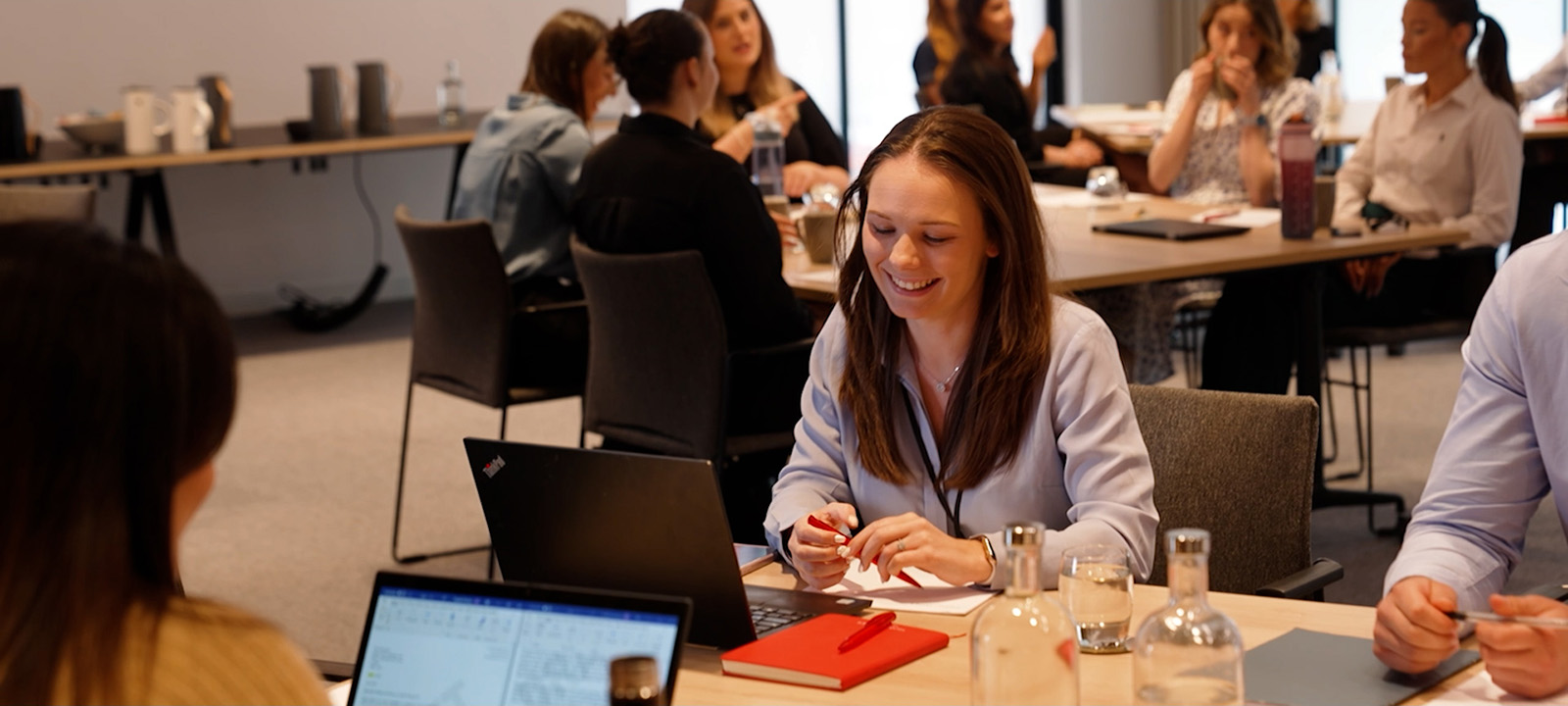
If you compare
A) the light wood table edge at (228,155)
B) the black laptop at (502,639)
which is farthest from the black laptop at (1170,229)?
the light wood table edge at (228,155)

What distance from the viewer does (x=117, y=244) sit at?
3.00 feet

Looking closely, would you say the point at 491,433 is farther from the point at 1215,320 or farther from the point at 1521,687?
the point at 1521,687

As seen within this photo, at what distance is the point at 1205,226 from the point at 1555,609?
2523 millimetres

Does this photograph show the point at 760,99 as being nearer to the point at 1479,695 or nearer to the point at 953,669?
the point at 953,669

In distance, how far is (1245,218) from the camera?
4.06 meters

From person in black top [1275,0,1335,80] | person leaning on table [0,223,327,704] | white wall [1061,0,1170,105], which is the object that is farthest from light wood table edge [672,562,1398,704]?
white wall [1061,0,1170,105]

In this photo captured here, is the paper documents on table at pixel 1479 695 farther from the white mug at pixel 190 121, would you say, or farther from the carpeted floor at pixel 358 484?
the white mug at pixel 190 121

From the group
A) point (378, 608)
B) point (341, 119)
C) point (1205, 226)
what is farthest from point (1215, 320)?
point (341, 119)

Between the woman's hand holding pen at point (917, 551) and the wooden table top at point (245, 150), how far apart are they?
5384mm

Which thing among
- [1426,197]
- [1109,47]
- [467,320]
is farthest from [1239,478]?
[1109,47]

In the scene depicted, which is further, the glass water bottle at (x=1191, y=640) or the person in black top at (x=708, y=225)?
the person in black top at (x=708, y=225)

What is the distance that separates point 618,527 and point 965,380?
568mm

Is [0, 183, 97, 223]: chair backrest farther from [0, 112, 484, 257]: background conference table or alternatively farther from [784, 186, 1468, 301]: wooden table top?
[0, 112, 484, 257]: background conference table

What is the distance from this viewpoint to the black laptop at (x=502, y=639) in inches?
47.0
